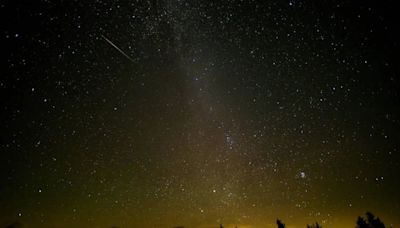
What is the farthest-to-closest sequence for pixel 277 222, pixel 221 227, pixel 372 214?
pixel 221 227 → pixel 277 222 → pixel 372 214

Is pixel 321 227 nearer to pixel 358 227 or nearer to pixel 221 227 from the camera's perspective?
pixel 358 227

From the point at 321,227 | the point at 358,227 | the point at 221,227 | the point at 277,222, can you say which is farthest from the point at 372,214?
the point at 221,227

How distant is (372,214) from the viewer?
183 feet

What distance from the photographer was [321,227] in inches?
2442

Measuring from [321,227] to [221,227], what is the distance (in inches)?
689

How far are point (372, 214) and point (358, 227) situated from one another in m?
2.73

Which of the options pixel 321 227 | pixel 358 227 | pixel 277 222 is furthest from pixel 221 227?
pixel 358 227

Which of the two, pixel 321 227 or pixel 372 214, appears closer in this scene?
pixel 372 214

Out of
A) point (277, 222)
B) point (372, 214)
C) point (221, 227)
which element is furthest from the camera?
point (221, 227)

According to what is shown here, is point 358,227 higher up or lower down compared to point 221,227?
lower down

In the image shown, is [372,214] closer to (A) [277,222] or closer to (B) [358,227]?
(B) [358,227]

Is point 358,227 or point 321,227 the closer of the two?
point 358,227

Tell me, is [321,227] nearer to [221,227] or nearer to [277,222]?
[277,222]

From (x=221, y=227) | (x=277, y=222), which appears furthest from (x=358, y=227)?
(x=221, y=227)
